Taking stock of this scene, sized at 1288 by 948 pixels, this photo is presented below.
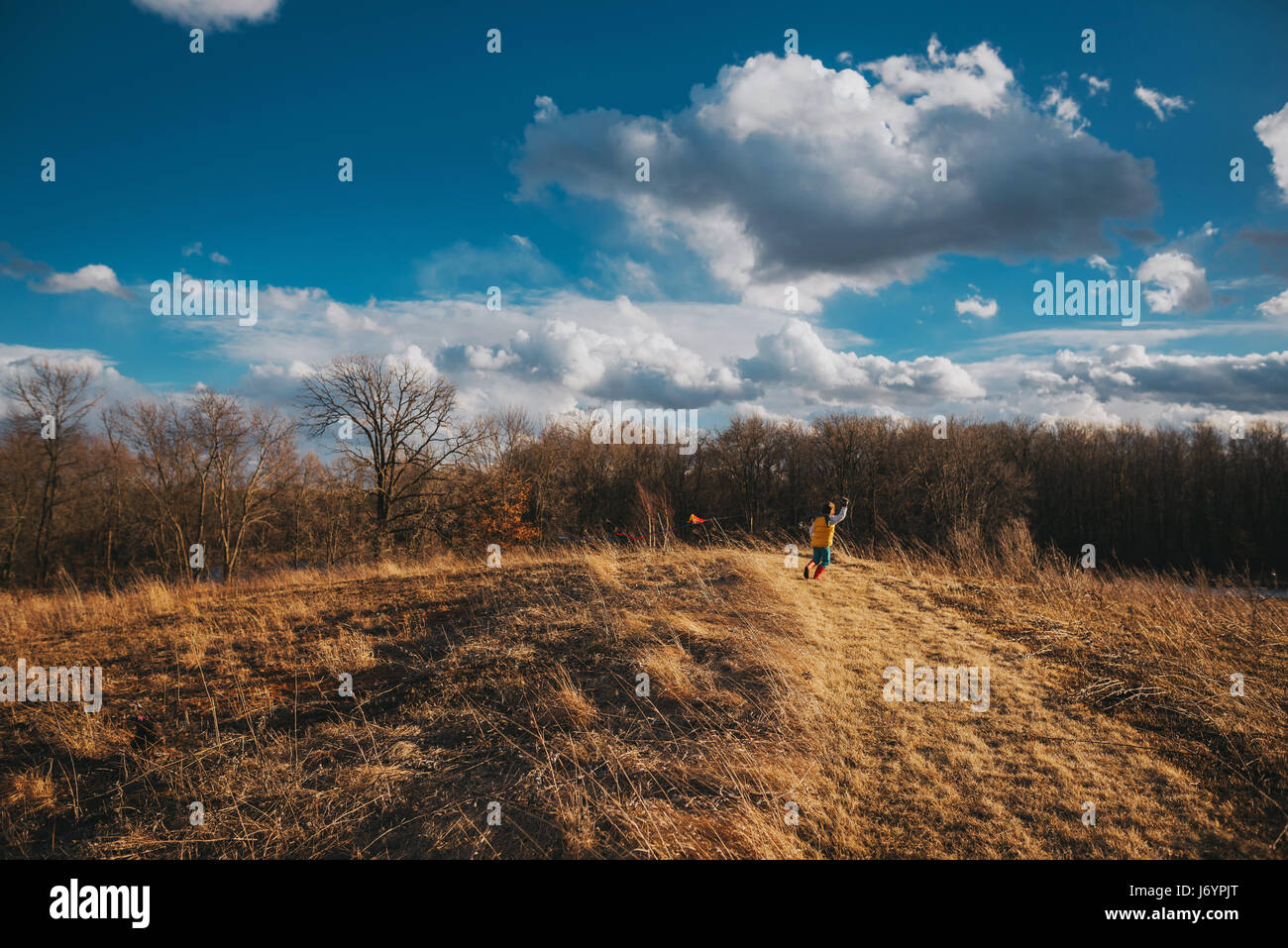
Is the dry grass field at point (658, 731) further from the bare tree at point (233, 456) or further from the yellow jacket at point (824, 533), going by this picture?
the bare tree at point (233, 456)

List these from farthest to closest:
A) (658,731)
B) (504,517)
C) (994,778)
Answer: (504,517), (658,731), (994,778)

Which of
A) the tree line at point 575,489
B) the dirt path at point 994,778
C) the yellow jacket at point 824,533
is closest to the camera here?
the dirt path at point 994,778

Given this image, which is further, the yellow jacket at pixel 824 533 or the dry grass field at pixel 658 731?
A: the yellow jacket at pixel 824 533

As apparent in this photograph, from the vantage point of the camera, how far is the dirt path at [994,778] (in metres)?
4.02

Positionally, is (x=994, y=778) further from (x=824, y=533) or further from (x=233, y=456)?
(x=233, y=456)

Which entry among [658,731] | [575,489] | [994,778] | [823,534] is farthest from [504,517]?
[994,778]

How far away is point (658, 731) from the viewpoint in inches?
215

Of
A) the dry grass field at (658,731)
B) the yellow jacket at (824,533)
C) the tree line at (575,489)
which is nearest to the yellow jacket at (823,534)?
the yellow jacket at (824,533)

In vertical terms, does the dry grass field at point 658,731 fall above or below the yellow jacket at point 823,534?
below

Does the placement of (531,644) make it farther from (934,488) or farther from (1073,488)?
(1073,488)

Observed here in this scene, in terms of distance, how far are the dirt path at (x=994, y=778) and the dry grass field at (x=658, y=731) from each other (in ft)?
0.09

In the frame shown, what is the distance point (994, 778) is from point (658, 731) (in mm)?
2983

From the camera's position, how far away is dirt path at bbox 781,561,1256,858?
402 centimetres
